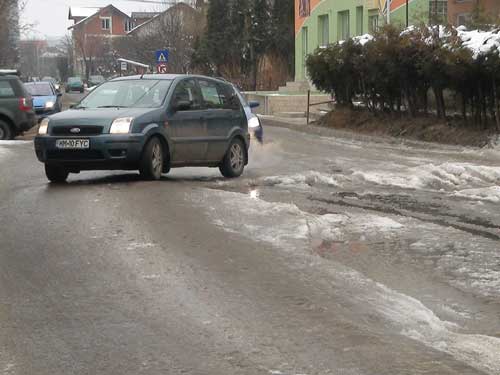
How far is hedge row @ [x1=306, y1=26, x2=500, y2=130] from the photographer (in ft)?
72.5

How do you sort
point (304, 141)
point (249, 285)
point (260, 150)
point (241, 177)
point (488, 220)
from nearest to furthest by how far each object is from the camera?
1. point (249, 285)
2. point (488, 220)
3. point (241, 177)
4. point (260, 150)
5. point (304, 141)

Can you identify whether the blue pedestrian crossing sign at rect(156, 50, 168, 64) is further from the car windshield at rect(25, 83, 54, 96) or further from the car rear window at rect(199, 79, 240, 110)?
the car rear window at rect(199, 79, 240, 110)

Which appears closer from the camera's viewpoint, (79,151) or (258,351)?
(258,351)

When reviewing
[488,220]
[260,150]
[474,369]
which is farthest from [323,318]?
[260,150]

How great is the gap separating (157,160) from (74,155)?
115 centimetres

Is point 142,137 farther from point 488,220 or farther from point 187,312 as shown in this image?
point 187,312

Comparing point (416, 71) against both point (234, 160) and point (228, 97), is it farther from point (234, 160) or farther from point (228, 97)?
point (234, 160)

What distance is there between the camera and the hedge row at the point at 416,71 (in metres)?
22.1

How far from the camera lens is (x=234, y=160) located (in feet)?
48.3

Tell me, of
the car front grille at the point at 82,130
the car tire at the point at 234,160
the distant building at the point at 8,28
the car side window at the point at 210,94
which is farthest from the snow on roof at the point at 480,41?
the distant building at the point at 8,28

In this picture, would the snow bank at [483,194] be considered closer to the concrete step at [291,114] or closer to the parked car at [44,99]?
the parked car at [44,99]

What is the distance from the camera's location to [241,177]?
14.6 m

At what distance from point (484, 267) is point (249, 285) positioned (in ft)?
7.22

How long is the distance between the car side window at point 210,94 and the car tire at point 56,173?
8.09 ft
